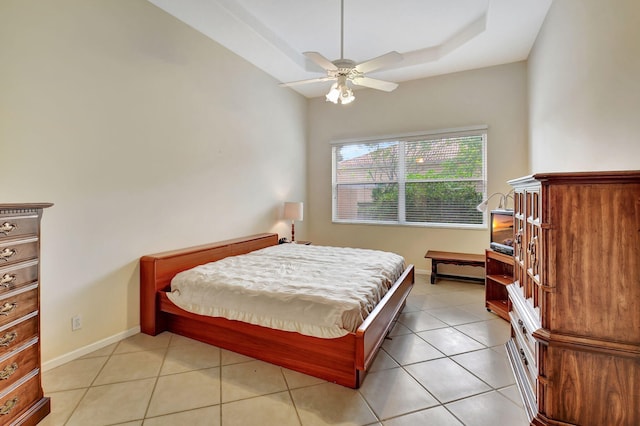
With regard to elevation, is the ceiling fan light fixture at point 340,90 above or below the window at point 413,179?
above

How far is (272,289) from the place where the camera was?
2252 mm

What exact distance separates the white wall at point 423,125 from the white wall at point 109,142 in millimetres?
2054

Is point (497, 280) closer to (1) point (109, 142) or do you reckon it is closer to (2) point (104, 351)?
(2) point (104, 351)

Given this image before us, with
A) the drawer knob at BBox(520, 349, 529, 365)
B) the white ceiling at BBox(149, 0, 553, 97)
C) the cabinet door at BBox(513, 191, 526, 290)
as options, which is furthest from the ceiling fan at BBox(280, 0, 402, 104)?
the drawer knob at BBox(520, 349, 529, 365)

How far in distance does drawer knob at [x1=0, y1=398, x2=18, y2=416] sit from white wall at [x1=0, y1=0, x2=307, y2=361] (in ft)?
2.57

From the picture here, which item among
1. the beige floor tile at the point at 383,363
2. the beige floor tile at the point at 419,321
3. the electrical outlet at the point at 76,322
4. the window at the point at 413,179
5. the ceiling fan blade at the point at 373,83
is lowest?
the beige floor tile at the point at 383,363

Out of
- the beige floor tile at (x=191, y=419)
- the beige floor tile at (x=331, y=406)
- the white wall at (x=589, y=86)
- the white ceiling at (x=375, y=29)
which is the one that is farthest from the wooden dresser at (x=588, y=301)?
the white ceiling at (x=375, y=29)

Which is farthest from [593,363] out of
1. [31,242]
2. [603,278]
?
[31,242]

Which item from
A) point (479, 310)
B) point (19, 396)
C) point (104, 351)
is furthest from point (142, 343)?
point (479, 310)

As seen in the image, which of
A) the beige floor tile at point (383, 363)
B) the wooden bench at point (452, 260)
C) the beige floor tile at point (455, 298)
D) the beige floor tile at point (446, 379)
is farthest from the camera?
the wooden bench at point (452, 260)

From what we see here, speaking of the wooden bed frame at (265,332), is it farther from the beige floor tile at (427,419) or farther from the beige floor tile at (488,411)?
the beige floor tile at (488,411)

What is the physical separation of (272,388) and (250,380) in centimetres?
19

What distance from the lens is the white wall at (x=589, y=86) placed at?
1.69 meters

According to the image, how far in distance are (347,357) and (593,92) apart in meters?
2.56
